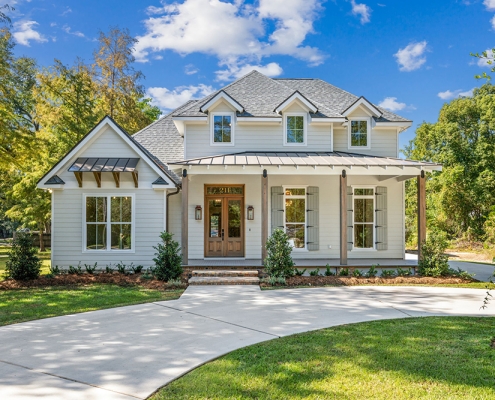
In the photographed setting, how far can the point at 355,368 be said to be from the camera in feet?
13.1

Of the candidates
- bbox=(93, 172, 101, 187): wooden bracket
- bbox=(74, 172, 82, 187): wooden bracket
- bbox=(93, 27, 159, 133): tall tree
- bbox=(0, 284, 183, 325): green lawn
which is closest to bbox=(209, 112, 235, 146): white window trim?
bbox=(93, 172, 101, 187): wooden bracket

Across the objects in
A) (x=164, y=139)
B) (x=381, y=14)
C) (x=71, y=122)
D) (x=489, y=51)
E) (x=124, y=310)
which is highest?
(x=381, y=14)

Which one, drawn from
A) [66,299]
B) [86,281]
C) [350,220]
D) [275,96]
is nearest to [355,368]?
[66,299]

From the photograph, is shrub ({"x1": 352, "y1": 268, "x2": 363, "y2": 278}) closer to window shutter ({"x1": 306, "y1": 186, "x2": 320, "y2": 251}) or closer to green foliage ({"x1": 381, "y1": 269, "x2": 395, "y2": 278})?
green foliage ({"x1": 381, "y1": 269, "x2": 395, "y2": 278})

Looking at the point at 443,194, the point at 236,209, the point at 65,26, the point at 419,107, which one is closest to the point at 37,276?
the point at 236,209

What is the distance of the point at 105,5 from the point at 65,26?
423 cm

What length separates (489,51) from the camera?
453 centimetres

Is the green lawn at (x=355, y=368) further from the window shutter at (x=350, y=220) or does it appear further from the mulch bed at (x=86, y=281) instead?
the window shutter at (x=350, y=220)

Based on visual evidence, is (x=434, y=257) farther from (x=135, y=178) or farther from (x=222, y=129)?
(x=135, y=178)

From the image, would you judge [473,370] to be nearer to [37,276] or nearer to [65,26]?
[37,276]

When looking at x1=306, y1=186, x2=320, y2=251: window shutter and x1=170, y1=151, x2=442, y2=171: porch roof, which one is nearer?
x1=170, y1=151, x2=442, y2=171: porch roof

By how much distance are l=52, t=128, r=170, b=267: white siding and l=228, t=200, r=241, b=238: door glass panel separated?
2671mm

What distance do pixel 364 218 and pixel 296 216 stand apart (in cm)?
267

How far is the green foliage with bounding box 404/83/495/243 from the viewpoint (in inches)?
896
